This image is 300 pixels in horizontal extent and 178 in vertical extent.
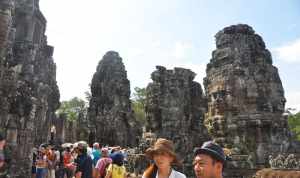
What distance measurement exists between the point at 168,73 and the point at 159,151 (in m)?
17.0

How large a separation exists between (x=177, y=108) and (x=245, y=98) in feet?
13.3

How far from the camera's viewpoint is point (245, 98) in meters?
17.9

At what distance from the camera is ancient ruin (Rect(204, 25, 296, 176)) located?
16.6 m

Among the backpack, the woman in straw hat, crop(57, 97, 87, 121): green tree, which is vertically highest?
crop(57, 97, 87, 121): green tree

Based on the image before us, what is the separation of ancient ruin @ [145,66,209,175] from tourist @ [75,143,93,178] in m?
12.3

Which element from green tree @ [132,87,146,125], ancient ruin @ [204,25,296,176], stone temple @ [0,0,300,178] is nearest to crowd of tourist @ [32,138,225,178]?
stone temple @ [0,0,300,178]

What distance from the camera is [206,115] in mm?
20047

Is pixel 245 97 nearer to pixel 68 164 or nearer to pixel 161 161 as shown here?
pixel 68 164

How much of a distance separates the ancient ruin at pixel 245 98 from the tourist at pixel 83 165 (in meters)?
10.4

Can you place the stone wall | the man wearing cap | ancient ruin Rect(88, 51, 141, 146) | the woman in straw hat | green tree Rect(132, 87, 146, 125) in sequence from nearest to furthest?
the man wearing cap, the woman in straw hat, the stone wall, ancient ruin Rect(88, 51, 141, 146), green tree Rect(132, 87, 146, 125)

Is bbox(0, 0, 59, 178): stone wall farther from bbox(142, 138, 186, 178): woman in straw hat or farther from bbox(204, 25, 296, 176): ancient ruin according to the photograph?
bbox(204, 25, 296, 176): ancient ruin

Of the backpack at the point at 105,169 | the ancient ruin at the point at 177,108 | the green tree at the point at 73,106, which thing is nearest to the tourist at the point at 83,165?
the backpack at the point at 105,169

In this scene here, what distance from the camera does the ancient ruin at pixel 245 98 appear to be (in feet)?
54.5

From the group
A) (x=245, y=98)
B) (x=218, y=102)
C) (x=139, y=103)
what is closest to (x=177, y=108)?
(x=218, y=102)
